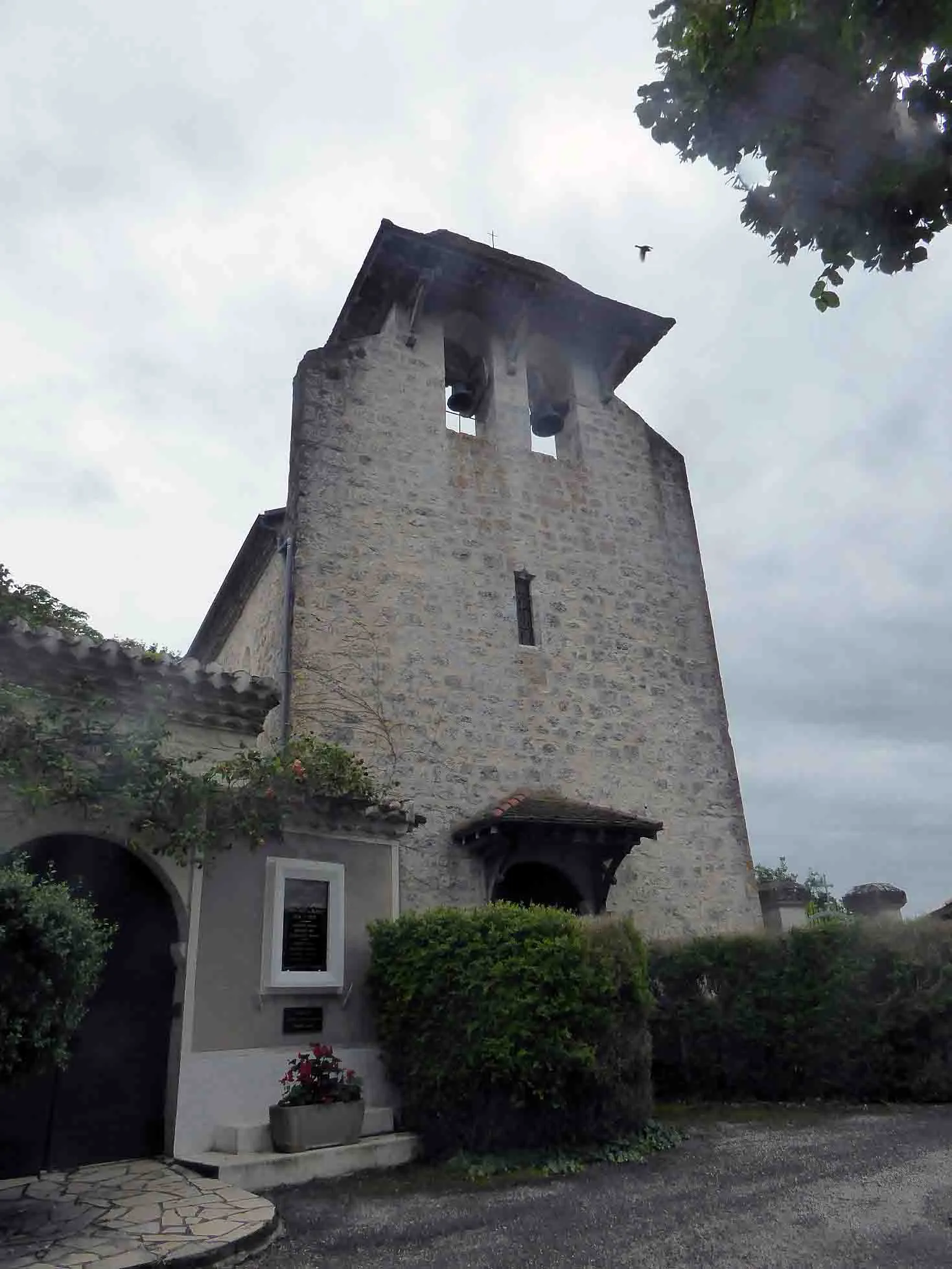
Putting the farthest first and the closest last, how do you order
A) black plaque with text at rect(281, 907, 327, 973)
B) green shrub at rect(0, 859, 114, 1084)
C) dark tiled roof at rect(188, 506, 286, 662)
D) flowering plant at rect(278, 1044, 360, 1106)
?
dark tiled roof at rect(188, 506, 286, 662), black plaque with text at rect(281, 907, 327, 973), flowering plant at rect(278, 1044, 360, 1106), green shrub at rect(0, 859, 114, 1084)

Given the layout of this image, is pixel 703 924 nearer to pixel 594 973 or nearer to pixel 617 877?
pixel 617 877

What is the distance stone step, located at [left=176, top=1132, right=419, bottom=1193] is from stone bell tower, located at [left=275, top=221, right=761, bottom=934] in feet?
12.5

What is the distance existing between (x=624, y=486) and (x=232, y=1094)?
10.9 metres

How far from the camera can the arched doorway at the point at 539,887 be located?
11.3 metres

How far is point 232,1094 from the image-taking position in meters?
6.89

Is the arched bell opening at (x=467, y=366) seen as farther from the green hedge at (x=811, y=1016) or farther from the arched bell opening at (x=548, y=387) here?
the green hedge at (x=811, y=1016)

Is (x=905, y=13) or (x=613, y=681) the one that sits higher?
(x=613, y=681)

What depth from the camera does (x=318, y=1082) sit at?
688 centimetres

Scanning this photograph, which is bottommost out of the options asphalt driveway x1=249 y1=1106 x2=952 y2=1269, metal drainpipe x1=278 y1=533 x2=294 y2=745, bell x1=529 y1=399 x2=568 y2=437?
asphalt driveway x1=249 y1=1106 x2=952 y2=1269

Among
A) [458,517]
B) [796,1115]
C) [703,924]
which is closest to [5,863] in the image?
[796,1115]

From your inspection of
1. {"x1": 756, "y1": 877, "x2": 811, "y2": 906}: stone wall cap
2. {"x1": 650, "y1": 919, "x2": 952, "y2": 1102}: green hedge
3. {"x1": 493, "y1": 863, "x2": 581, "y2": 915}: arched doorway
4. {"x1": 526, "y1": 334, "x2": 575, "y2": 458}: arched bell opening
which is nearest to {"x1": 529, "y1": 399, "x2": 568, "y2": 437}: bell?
{"x1": 526, "y1": 334, "x2": 575, "y2": 458}: arched bell opening

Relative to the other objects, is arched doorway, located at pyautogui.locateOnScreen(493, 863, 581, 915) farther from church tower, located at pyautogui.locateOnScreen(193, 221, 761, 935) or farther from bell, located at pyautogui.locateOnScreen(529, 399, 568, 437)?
bell, located at pyautogui.locateOnScreen(529, 399, 568, 437)

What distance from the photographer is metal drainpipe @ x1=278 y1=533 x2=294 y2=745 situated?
1068 centimetres

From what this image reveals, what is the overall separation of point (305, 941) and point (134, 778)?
2.09 metres
